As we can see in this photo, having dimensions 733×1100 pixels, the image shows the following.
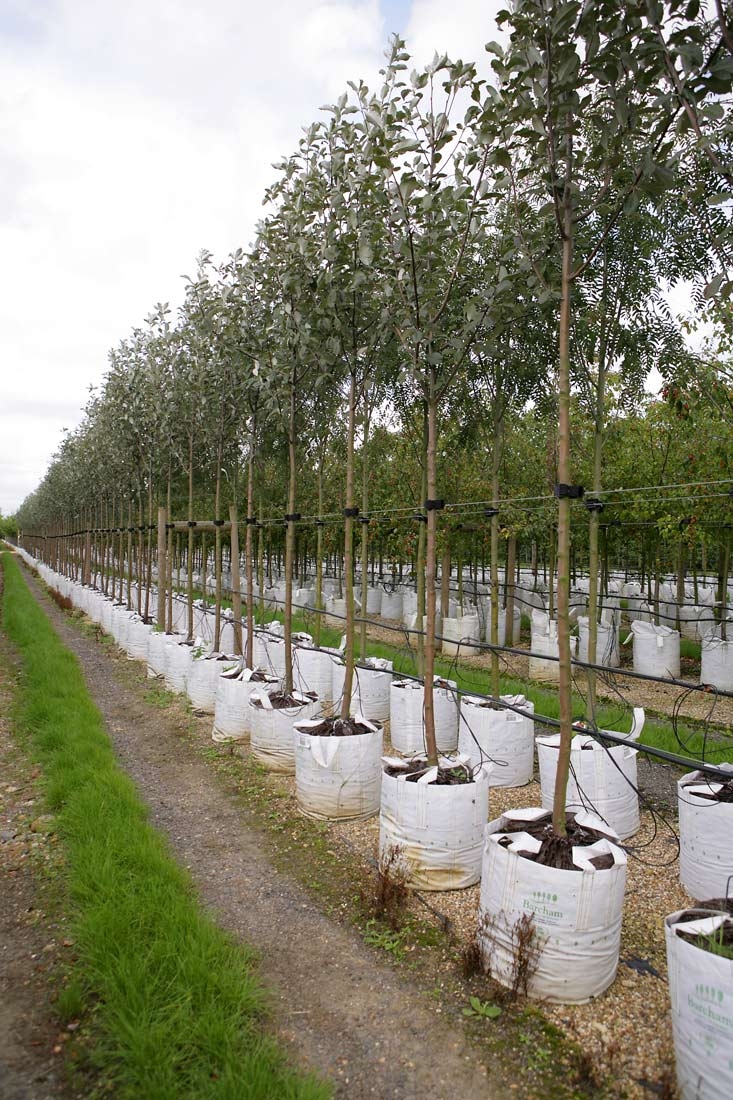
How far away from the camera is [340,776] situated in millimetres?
4812

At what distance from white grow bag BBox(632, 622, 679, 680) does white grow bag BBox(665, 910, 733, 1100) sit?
28.2ft

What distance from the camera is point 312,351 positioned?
5742mm

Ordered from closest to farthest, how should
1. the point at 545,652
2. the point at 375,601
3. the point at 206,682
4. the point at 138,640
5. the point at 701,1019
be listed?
1. the point at 701,1019
2. the point at 206,682
3. the point at 545,652
4. the point at 138,640
5. the point at 375,601

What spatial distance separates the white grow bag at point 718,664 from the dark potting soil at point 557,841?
22.2 feet

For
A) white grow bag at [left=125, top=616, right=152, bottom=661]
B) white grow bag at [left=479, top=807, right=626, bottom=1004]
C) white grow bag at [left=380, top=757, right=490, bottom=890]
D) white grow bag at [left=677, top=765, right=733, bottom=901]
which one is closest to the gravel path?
white grow bag at [left=479, top=807, right=626, bottom=1004]

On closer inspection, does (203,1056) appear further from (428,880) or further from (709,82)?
(709,82)

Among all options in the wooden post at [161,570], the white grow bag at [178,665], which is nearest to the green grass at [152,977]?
the white grow bag at [178,665]

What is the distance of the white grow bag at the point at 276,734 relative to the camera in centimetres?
588

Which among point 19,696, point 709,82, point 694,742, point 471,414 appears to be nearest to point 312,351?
point 471,414

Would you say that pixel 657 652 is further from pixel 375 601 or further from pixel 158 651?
pixel 375 601

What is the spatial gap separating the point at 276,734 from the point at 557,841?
10.5 feet

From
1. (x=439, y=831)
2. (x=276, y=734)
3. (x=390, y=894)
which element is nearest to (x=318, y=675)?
(x=276, y=734)

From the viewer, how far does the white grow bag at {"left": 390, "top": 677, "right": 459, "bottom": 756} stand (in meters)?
6.36

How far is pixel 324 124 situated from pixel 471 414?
3.32 meters
